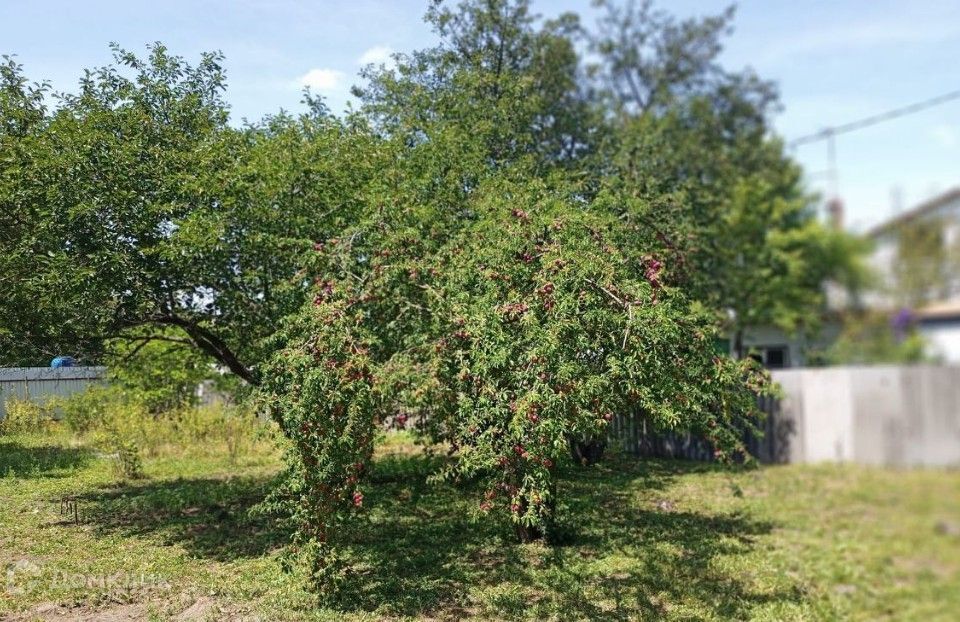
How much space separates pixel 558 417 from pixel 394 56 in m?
5.93

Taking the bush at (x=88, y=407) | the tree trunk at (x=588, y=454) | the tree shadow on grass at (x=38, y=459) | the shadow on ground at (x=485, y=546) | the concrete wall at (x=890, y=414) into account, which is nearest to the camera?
the concrete wall at (x=890, y=414)

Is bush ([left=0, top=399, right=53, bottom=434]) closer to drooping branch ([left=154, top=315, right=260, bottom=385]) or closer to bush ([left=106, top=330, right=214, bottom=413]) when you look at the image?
bush ([left=106, top=330, right=214, bottom=413])

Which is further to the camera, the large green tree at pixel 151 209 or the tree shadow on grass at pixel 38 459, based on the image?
the tree shadow on grass at pixel 38 459

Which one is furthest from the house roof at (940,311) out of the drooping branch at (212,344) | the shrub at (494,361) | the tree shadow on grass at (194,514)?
the drooping branch at (212,344)

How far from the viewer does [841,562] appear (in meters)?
1.60

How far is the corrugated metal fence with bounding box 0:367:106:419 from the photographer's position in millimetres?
7061

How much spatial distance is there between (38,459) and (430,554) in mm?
5107

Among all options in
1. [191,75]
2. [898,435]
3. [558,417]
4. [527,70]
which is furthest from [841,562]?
[527,70]

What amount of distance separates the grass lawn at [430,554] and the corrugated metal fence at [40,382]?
65 cm

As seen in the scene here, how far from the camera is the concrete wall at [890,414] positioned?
89cm

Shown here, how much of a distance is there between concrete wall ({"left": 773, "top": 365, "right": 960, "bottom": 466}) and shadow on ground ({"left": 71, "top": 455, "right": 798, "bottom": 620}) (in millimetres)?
3919

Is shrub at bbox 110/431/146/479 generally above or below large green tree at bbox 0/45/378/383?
below

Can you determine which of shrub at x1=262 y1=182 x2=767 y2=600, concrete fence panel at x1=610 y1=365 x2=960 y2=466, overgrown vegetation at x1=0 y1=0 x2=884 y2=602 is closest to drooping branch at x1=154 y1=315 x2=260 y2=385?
overgrown vegetation at x1=0 y1=0 x2=884 y2=602

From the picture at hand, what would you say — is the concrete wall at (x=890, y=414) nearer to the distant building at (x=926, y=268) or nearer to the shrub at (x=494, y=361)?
the distant building at (x=926, y=268)
